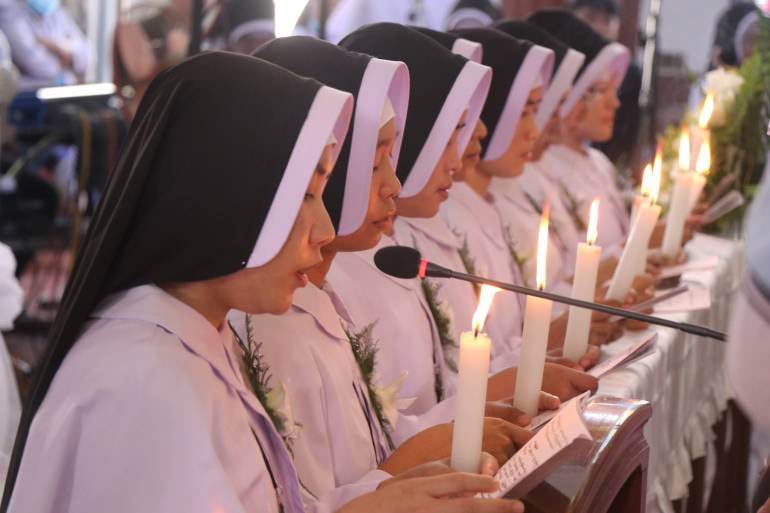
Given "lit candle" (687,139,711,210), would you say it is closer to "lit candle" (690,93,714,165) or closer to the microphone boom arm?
"lit candle" (690,93,714,165)

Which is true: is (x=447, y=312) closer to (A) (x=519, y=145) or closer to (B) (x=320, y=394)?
(B) (x=320, y=394)

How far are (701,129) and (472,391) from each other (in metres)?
3.09

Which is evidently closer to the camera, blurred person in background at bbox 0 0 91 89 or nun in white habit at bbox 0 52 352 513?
nun in white habit at bbox 0 52 352 513

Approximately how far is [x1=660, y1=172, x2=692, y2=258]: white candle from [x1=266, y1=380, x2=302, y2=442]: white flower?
209 centimetres

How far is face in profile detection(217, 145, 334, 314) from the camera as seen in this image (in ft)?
7.06

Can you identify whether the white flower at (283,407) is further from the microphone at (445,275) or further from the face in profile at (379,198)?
the face in profile at (379,198)

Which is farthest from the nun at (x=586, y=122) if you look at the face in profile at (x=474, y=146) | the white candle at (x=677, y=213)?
the face in profile at (x=474, y=146)

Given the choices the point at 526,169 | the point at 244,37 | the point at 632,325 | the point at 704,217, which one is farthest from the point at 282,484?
the point at 244,37

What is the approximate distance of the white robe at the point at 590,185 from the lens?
18.4 ft

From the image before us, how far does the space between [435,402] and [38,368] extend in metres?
1.39

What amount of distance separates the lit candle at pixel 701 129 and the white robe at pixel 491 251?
0.87 metres

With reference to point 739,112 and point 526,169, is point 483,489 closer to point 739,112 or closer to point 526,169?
point 526,169

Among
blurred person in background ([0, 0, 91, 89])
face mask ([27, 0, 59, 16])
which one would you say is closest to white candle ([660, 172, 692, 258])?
blurred person in background ([0, 0, 91, 89])

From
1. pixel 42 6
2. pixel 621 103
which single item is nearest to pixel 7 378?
pixel 621 103
